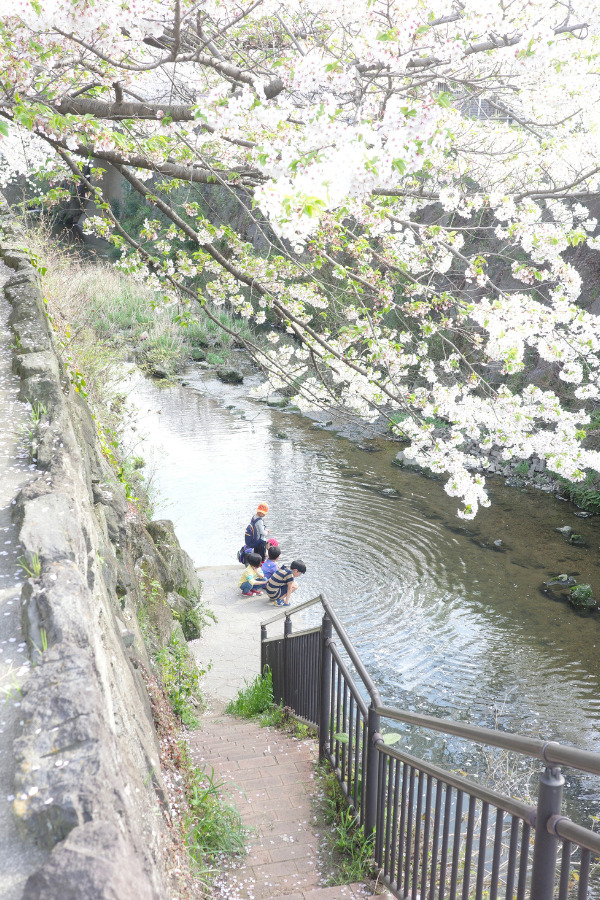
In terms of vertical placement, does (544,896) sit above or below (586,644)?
above

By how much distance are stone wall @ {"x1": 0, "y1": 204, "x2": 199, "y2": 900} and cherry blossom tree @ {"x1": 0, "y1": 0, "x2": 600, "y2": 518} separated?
133 centimetres

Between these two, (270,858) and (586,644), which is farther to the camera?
(586,644)

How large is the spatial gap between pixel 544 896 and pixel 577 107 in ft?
15.5

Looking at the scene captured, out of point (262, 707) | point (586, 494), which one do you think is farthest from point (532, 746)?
point (586, 494)

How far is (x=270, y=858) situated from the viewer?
2885 mm

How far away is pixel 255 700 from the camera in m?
5.38

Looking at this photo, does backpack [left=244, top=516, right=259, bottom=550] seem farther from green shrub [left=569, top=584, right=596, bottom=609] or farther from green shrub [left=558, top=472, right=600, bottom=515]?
green shrub [left=558, top=472, right=600, bottom=515]

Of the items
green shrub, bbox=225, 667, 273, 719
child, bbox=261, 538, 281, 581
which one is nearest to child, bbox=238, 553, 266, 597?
child, bbox=261, 538, 281, 581

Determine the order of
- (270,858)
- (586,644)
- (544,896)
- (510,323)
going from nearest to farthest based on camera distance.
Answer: (544,896)
(270,858)
(510,323)
(586,644)

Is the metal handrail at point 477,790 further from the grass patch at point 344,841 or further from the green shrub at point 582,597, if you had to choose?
the green shrub at point 582,597

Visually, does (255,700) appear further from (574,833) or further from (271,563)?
(574,833)

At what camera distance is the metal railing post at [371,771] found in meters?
2.77

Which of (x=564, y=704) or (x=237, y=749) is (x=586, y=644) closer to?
(x=564, y=704)

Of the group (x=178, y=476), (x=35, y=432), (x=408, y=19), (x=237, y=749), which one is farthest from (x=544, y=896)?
(x=178, y=476)
